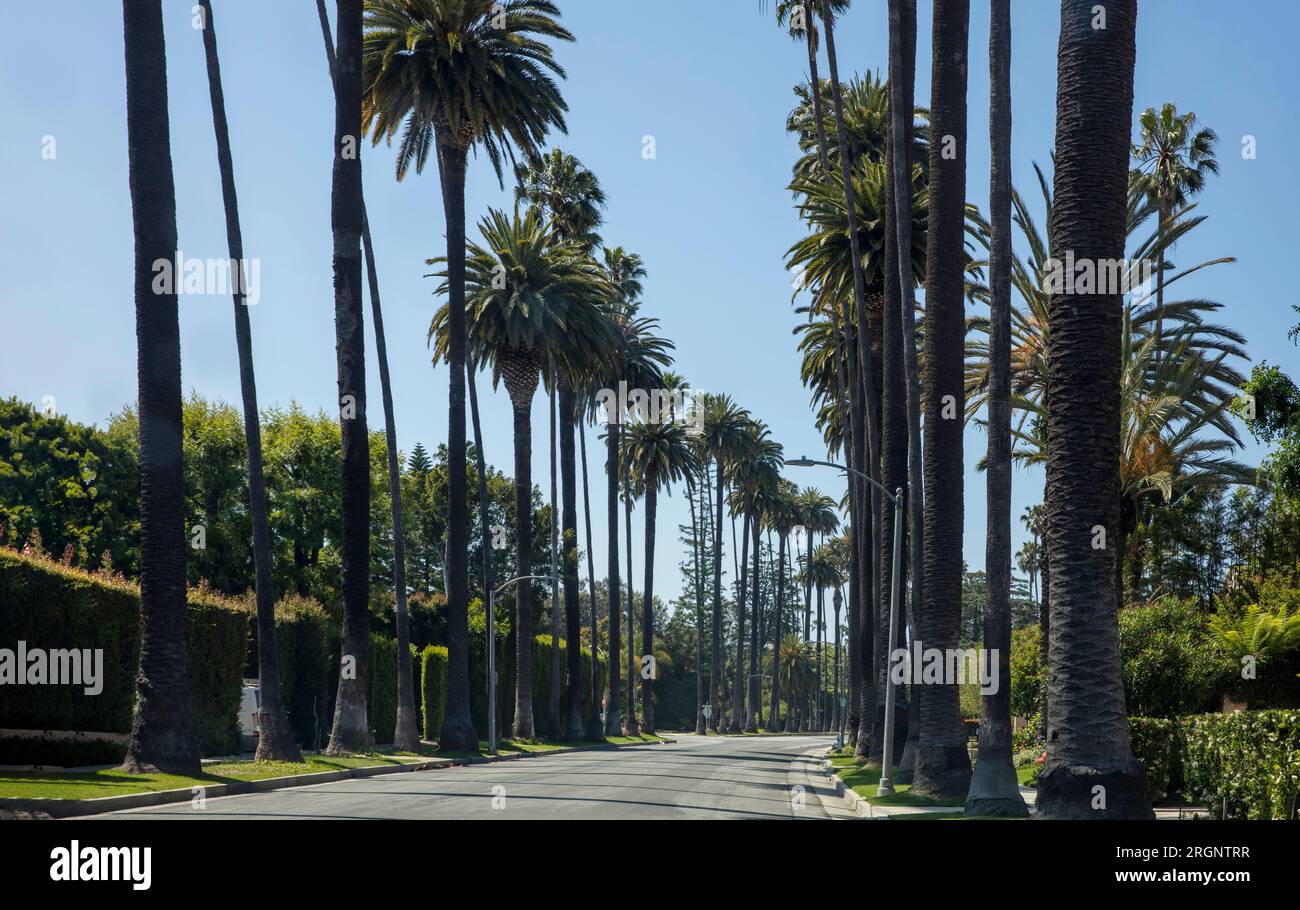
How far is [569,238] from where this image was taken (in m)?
63.1

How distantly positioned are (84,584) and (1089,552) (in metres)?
19.3

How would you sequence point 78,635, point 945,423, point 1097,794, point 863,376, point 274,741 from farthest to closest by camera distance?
point 863,376 → point 274,741 → point 78,635 → point 945,423 → point 1097,794

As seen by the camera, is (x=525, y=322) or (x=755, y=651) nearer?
(x=525, y=322)

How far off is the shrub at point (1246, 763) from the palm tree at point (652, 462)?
205 feet

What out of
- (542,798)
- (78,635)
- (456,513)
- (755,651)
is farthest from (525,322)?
(755,651)

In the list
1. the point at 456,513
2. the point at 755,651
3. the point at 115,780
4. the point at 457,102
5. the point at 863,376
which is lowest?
the point at 755,651

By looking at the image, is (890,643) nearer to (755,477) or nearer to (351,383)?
(351,383)

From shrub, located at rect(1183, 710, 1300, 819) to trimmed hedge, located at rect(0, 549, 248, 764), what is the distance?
743 inches

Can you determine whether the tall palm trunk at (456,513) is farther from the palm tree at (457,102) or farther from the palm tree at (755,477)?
the palm tree at (755,477)

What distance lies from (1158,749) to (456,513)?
2477cm

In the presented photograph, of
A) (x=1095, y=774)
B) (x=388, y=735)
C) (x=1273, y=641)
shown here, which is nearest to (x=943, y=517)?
(x=1273, y=641)

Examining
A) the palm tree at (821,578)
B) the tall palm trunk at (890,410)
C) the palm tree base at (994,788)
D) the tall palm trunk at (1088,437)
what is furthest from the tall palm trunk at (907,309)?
the palm tree at (821,578)

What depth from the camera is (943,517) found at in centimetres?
2370
